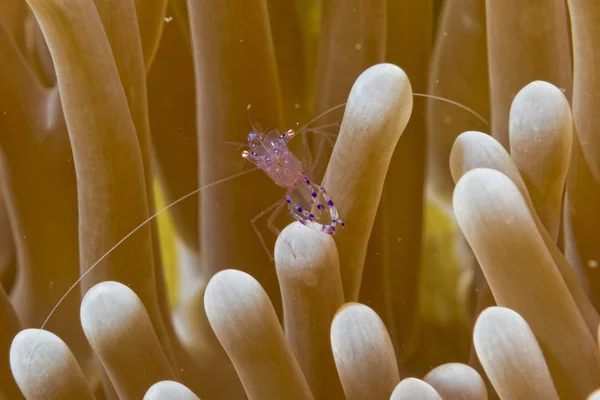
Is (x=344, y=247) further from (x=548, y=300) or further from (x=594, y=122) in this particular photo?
(x=594, y=122)

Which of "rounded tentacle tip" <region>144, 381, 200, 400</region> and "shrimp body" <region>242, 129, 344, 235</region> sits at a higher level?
"shrimp body" <region>242, 129, 344, 235</region>

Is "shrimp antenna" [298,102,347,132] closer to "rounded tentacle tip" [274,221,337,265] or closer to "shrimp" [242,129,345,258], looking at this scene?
"shrimp" [242,129,345,258]

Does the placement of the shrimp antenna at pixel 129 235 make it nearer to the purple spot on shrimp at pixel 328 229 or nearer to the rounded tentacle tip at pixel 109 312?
the rounded tentacle tip at pixel 109 312

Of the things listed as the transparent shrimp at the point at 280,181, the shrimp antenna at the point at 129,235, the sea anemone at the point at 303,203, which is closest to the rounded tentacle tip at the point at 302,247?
the sea anemone at the point at 303,203

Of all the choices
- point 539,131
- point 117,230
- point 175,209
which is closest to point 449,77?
point 539,131

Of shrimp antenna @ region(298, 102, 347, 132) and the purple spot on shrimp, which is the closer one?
Answer: the purple spot on shrimp

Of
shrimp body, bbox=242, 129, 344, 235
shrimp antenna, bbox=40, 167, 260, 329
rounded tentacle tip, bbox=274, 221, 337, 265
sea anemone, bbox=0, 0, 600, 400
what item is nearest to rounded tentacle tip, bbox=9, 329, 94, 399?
sea anemone, bbox=0, 0, 600, 400

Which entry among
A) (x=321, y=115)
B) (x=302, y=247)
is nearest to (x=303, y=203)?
(x=321, y=115)

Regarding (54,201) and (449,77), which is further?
(449,77)
